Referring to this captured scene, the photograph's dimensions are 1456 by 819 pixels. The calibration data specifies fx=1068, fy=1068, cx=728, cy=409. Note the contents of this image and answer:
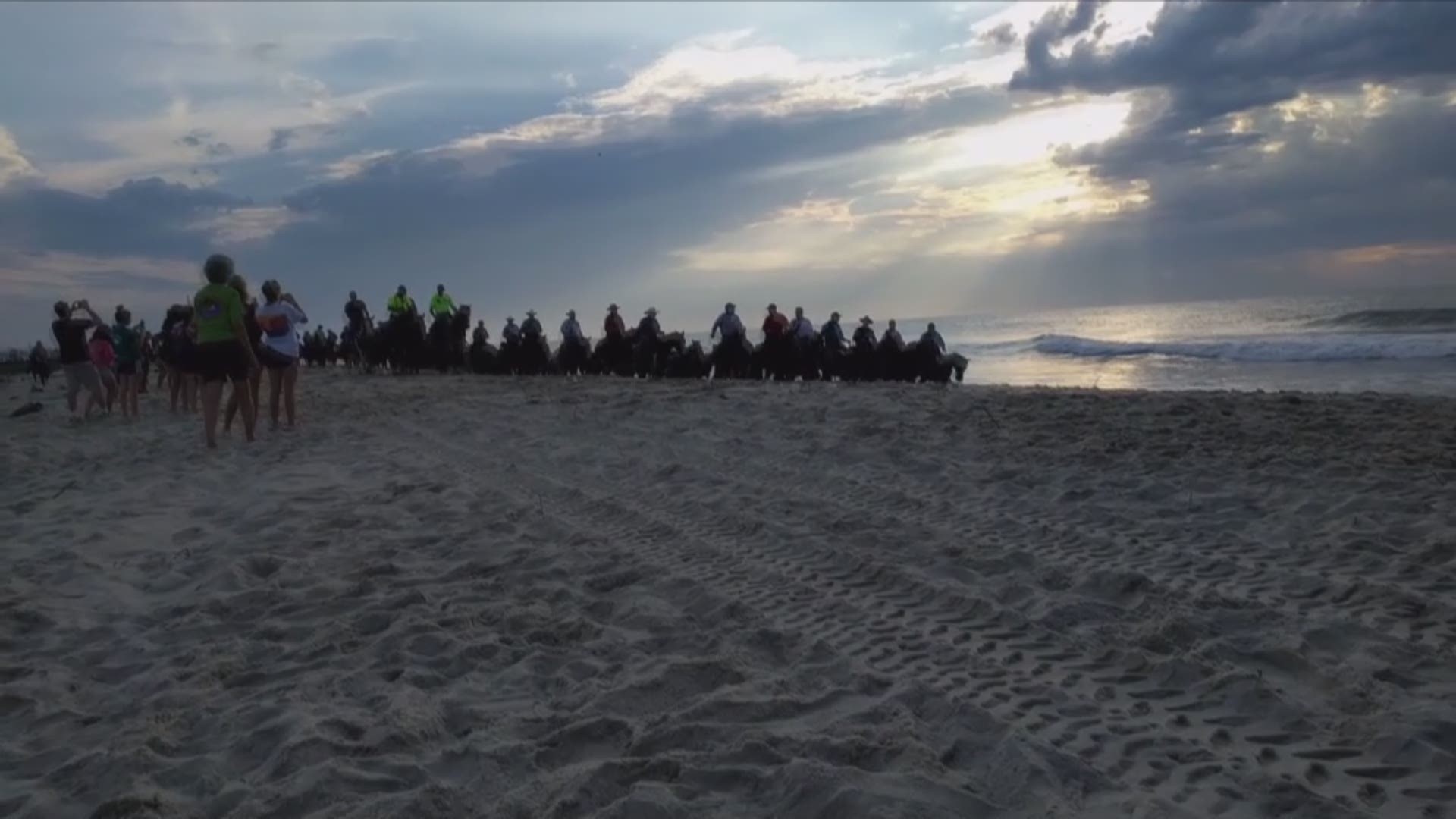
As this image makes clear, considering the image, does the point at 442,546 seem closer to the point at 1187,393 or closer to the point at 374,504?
the point at 374,504

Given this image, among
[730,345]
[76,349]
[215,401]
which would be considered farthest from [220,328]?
[730,345]

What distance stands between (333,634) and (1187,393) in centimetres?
1123

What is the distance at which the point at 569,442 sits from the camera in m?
10.2

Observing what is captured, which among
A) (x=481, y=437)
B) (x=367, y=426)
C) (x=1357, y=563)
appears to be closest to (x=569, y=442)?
(x=481, y=437)

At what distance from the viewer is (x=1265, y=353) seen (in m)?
30.8

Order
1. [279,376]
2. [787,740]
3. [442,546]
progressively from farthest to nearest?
[279,376], [442,546], [787,740]

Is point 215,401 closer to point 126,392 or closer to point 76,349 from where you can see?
point 76,349

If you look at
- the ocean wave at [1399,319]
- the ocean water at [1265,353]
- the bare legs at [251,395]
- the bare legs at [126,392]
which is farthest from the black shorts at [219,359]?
the ocean wave at [1399,319]

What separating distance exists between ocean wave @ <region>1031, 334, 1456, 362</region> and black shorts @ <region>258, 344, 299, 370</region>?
26.3 metres

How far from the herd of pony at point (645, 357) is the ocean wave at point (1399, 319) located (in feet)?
74.0

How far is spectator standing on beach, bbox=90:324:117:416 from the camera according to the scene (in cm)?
1445

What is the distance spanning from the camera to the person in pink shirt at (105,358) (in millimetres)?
14445

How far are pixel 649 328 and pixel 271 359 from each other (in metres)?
14.0

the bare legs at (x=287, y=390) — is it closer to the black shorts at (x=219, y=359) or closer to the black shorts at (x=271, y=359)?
the black shorts at (x=271, y=359)
